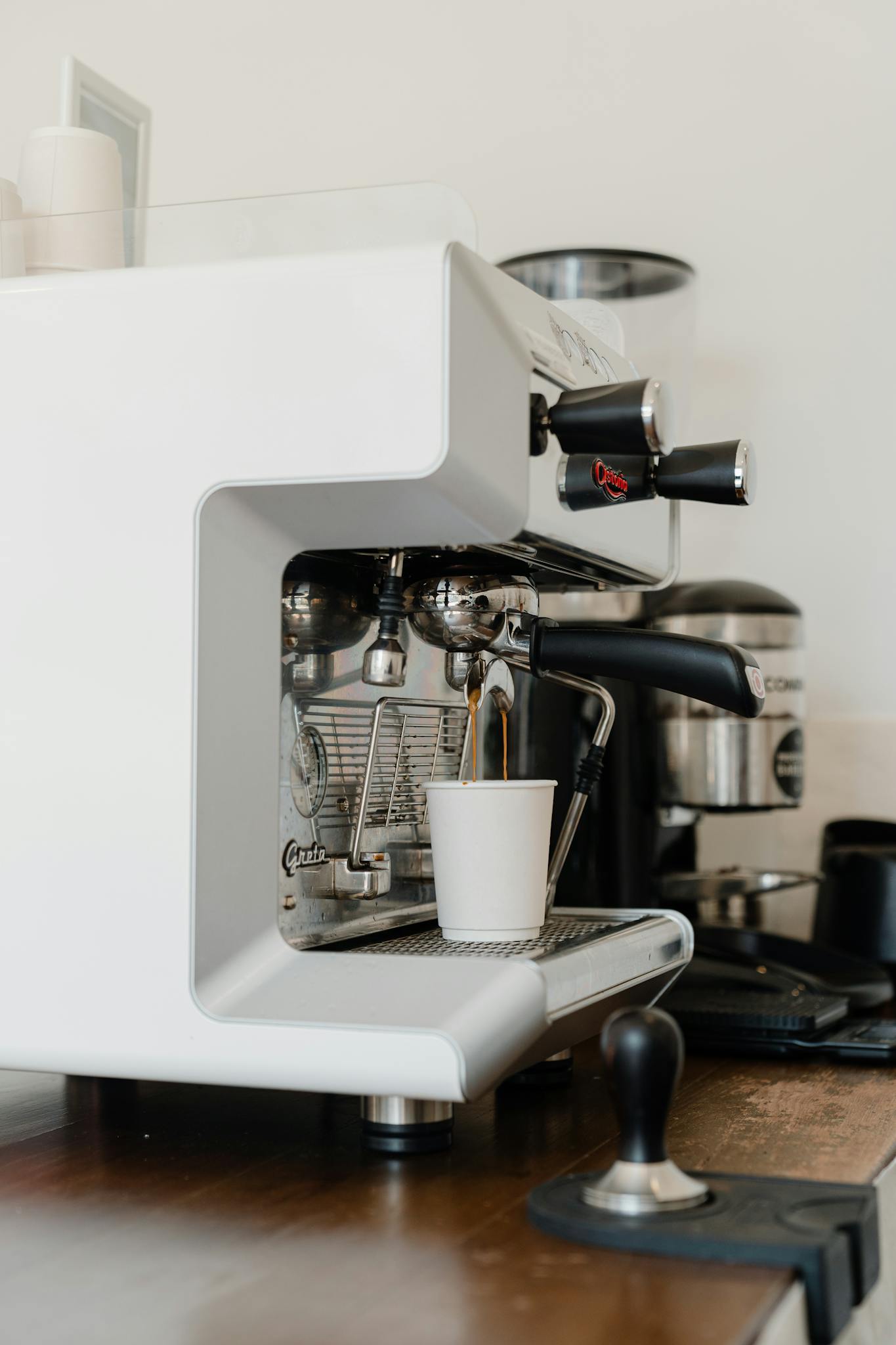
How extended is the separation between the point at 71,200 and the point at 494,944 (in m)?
0.39

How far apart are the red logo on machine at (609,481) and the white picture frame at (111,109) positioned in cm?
32

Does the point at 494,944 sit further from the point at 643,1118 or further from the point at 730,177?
the point at 730,177

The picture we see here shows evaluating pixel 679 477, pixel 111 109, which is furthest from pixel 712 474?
pixel 111 109

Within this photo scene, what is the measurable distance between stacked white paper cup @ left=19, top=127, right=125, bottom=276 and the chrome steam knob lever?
0.40 metres

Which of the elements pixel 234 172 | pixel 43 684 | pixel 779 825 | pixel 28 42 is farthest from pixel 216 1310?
pixel 28 42

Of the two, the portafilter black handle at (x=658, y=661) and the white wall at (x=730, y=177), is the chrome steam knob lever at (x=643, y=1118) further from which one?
the white wall at (x=730, y=177)

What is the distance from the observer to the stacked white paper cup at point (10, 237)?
617mm

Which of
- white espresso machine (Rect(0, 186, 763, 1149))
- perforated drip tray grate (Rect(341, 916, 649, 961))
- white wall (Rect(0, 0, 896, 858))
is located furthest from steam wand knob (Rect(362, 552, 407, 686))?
white wall (Rect(0, 0, 896, 858))

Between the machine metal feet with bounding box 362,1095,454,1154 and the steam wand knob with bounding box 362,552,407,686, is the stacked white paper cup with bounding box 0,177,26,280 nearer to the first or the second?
the steam wand knob with bounding box 362,552,407,686

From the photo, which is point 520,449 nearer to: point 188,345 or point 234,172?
point 188,345

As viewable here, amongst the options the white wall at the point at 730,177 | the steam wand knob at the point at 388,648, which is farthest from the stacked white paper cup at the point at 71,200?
the white wall at the point at 730,177

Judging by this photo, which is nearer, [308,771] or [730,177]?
[308,771]

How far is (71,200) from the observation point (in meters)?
0.66

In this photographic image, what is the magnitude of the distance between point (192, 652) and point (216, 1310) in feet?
0.74
